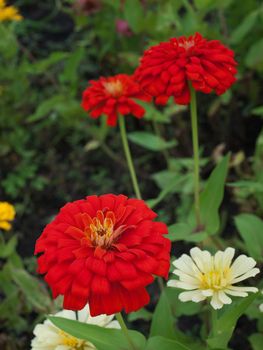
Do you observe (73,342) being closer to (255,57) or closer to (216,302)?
(216,302)

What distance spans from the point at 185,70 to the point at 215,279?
0.35m

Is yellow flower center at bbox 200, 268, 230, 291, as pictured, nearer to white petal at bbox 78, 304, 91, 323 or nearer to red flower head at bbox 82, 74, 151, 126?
white petal at bbox 78, 304, 91, 323

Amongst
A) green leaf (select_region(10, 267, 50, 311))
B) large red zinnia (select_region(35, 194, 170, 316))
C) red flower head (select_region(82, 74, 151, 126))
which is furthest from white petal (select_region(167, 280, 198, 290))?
green leaf (select_region(10, 267, 50, 311))

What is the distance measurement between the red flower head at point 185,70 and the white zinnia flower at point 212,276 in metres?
0.27

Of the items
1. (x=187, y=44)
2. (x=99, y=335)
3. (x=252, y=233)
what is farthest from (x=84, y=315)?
(x=187, y=44)

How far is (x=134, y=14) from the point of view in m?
1.80

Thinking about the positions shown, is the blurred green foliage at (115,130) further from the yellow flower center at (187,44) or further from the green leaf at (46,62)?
the yellow flower center at (187,44)

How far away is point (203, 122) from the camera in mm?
2002

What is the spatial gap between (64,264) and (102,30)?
4.90 ft

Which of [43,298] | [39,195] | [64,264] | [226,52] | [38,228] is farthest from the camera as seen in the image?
Answer: [39,195]

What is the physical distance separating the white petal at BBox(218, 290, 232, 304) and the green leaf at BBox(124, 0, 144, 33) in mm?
1250

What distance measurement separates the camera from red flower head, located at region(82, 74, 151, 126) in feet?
3.61

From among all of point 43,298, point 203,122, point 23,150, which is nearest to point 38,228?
point 23,150

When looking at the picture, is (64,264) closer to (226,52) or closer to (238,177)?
(226,52)
